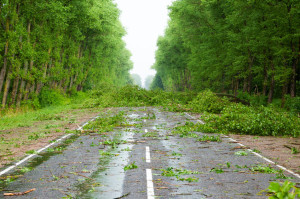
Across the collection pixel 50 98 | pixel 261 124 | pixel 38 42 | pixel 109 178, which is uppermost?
pixel 38 42

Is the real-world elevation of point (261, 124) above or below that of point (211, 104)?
below

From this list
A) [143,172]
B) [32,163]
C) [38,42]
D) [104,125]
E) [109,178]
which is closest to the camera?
[109,178]

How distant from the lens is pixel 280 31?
26.4m

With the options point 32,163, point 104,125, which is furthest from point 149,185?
point 104,125

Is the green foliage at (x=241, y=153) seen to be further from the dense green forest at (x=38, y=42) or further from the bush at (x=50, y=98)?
the bush at (x=50, y=98)

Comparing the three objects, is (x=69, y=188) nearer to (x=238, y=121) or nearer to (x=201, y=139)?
(x=201, y=139)

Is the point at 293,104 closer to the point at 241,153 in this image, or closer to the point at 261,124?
the point at 261,124

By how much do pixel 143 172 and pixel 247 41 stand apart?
92.5 ft

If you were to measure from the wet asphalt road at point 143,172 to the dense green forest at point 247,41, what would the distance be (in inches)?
672

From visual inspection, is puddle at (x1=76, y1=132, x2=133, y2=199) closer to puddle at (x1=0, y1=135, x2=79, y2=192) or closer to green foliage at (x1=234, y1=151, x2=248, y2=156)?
puddle at (x1=0, y1=135, x2=79, y2=192)

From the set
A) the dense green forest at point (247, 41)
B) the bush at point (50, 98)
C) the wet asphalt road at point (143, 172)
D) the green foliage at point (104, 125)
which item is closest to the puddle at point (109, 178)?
the wet asphalt road at point (143, 172)

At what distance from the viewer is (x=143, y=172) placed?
8.20m

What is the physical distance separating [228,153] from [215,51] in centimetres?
3032

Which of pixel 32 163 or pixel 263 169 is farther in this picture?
pixel 32 163
